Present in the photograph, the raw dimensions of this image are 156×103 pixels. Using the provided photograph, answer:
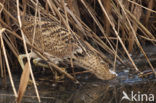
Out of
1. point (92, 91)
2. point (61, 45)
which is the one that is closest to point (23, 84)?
point (92, 91)

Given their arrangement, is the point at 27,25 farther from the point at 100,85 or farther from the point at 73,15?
the point at 100,85

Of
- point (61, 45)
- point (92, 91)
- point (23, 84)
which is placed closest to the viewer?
point (23, 84)

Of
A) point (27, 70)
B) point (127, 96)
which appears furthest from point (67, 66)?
point (27, 70)

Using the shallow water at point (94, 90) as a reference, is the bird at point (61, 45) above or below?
above

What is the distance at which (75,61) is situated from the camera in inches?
163

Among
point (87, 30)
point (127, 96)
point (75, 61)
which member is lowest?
point (127, 96)

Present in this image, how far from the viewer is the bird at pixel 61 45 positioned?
13.0ft

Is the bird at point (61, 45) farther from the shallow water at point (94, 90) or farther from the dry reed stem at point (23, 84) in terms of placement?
the dry reed stem at point (23, 84)

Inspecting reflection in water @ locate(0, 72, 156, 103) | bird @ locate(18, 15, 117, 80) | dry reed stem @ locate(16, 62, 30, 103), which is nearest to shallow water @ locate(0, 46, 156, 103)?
reflection in water @ locate(0, 72, 156, 103)

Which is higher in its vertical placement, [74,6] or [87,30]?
[74,6]

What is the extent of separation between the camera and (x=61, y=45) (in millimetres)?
4039

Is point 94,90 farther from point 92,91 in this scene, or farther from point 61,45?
point 61,45

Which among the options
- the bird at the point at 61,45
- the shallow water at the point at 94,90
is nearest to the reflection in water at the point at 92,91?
the shallow water at the point at 94,90

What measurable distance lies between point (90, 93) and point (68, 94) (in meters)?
0.23
